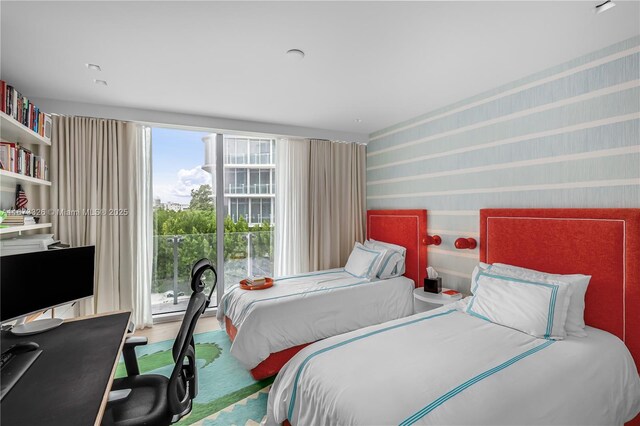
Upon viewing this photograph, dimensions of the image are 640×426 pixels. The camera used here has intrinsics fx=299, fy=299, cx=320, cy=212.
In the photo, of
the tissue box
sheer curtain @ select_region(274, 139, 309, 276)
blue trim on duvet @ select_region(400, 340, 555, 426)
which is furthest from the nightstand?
sheer curtain @ select_region(274, 139, 309, 276)

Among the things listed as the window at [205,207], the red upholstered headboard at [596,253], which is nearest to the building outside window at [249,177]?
the window at [205,207]

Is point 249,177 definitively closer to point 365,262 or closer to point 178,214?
point 178,214

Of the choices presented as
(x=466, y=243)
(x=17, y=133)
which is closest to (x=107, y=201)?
(x=17, y=133)

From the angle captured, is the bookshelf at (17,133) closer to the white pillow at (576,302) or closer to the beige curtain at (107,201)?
the beige curtain at (107,201)

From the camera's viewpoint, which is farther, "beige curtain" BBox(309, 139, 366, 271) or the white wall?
"beige curtain" BBox(309, 139, 366, 271)

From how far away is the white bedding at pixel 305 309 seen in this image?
2561mm

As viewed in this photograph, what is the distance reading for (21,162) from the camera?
2461 millimetres

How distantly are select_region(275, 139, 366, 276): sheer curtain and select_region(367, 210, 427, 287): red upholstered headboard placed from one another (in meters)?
0.47

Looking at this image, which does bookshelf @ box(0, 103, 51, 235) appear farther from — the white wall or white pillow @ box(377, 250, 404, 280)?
white pillow @ box(377, 250, 404, 280)

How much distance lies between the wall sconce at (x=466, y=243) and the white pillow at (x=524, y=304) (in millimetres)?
569

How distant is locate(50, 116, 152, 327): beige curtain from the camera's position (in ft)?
10.2

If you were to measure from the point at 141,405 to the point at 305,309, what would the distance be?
150 centimetres

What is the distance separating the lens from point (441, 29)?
1.89 metres

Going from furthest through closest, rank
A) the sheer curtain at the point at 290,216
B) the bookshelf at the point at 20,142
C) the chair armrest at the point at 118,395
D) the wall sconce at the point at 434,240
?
1. the sheer curtain at the point at 290,216
2. the wall sconce at the point at 434,240
3. the bookshelf at the point at 20,142
4. the chair armrest at the point at 118,395
